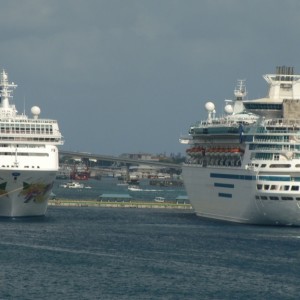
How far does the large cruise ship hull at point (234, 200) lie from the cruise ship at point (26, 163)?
1195 centimetres

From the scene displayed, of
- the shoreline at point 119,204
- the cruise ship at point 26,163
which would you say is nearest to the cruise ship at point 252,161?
the cruise ship at point 26,163

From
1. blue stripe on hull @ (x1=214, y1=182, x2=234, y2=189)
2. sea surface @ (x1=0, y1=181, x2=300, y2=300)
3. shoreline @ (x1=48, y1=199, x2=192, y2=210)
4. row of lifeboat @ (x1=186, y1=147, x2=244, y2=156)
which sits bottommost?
sea surface @ (x1=0, y1=181, x2=300, y2=300)

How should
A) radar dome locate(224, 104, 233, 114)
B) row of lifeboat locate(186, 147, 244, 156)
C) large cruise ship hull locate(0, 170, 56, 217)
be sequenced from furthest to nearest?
1. radar dome locate(224, 104, 233, 114)
2. large cruise ship hull locate(0, 170, 56, 217)
3. row of lifeboat locate(186, 147, 244, 156)

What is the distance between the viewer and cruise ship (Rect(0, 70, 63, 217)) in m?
102

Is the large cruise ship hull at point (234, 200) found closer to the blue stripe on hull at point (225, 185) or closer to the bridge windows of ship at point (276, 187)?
the blue stripe on hull at point (225, 185)

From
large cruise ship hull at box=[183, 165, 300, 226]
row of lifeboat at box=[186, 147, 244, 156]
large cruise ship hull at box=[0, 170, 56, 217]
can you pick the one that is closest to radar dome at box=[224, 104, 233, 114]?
row of lifeboat at box=[186, 147, 244, 156]

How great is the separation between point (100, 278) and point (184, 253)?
11.8m

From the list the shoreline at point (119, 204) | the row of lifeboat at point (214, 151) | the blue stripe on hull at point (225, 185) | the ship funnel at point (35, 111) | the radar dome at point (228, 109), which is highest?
the radar dome at point (228, 109)

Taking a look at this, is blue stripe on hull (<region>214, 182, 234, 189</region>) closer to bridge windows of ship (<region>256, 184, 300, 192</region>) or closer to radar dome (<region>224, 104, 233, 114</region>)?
bridge windows of ship (<region>256, 184, 300, 192</region>)

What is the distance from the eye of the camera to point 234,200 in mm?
100625

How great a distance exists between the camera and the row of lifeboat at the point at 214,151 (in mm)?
101688

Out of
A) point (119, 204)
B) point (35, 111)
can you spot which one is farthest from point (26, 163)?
point (119, 204)

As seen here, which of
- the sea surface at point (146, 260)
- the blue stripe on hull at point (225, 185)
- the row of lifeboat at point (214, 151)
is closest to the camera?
the sea surface at point (146, 260)

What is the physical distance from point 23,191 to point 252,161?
698 inches
